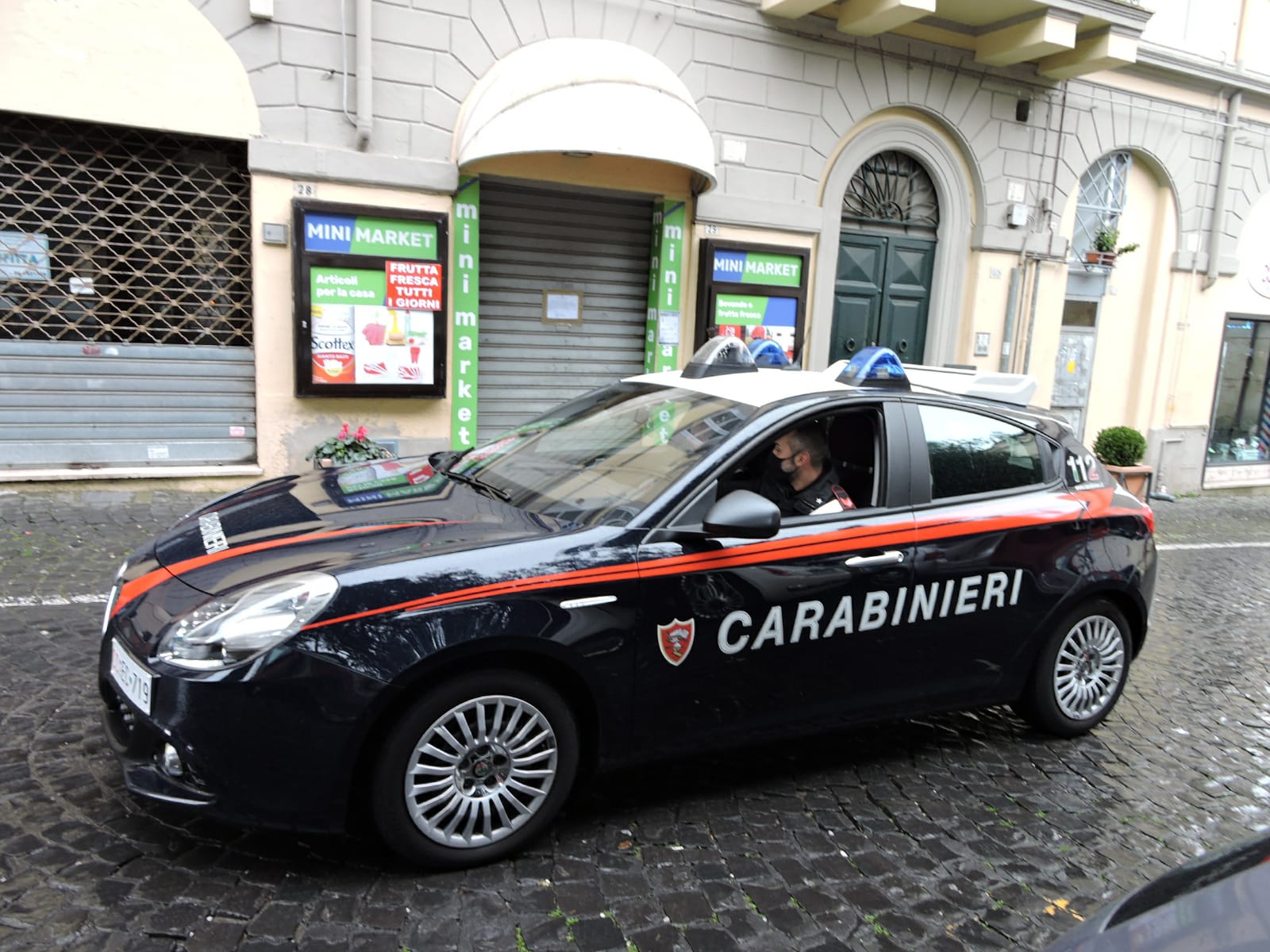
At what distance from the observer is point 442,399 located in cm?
863

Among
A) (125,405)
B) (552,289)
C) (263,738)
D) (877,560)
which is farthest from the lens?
(552,289)

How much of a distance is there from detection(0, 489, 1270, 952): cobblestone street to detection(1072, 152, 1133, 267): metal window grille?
354 inches

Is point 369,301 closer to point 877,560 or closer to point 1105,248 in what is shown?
point 877,560

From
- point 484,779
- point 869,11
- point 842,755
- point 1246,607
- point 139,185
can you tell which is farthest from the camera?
point 869,11

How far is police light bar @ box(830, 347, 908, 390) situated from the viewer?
3846mm

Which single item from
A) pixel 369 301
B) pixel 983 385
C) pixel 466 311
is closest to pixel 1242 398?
pixel 466 311

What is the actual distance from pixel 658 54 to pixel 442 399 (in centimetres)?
396

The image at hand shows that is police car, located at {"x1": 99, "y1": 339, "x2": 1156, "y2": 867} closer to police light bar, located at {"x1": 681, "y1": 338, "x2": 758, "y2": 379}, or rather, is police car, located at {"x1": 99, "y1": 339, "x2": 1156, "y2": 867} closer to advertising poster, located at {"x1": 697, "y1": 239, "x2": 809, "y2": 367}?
police light bar, located at {"x1": 681, "y1": 338, "x2": 758, "y2": 379}

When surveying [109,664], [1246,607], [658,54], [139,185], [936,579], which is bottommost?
[1246,607]

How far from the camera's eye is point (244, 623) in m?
2.64

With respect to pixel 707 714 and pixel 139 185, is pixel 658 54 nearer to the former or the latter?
pixel 139 185

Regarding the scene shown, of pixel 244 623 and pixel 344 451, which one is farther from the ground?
pixel 244 623

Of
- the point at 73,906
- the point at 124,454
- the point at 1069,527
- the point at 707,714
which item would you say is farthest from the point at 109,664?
the point at 124,454

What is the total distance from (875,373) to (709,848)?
201cm
